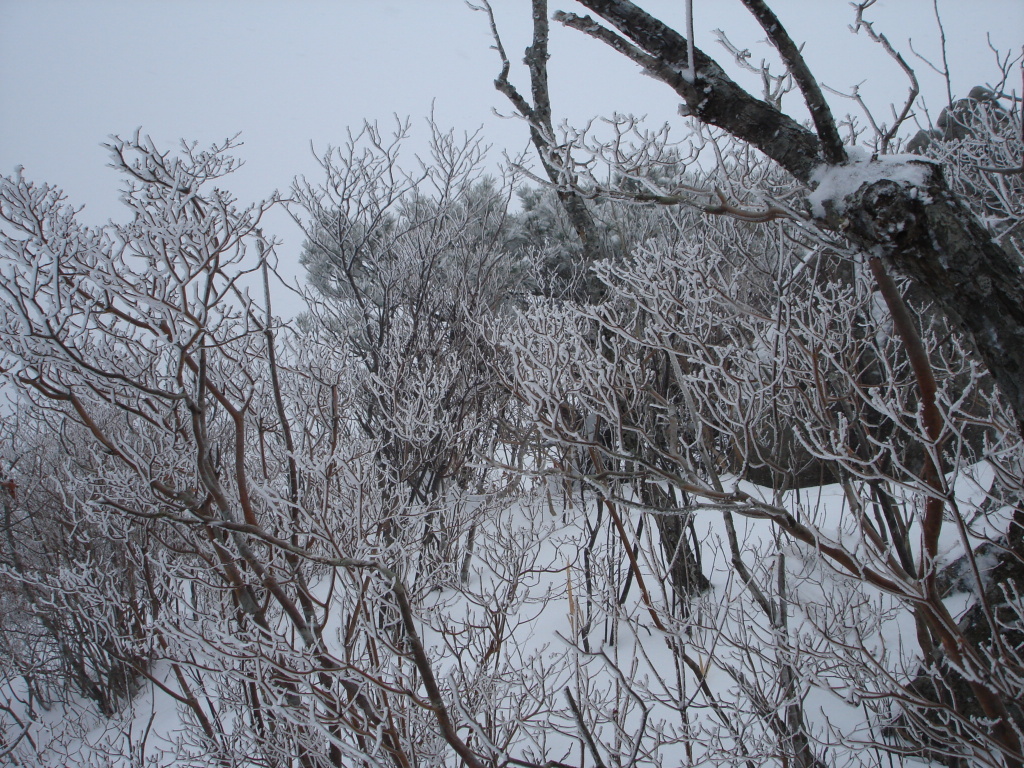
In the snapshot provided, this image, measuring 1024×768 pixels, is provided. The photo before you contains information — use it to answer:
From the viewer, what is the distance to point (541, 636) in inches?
247

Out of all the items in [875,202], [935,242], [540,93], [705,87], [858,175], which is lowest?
[935,242]

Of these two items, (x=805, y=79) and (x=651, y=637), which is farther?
(x=651, y=637)

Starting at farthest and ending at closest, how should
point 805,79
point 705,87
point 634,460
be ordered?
1. point 634,460
2. point 705,87
3. point 805,79

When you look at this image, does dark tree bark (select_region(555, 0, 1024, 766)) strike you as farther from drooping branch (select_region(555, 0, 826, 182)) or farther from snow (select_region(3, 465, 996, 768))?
snow (select_region(3, 465, 996, 768))

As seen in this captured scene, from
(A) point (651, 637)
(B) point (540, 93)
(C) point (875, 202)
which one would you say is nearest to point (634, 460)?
(C) point (875, 202)

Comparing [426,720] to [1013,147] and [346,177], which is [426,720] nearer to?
[1013,147]

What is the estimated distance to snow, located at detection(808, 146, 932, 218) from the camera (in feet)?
4.80

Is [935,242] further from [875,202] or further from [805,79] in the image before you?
[805,79]

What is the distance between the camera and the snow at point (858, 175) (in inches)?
57.6

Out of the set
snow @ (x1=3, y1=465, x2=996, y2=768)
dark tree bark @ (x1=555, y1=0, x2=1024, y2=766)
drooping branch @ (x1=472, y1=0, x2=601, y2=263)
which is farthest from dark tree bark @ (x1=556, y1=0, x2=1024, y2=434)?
drooping branch @ (x1=472, y1=0, x2=601, y2=263)

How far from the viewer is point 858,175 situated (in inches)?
60.1

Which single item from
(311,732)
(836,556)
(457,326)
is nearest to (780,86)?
(836,556)

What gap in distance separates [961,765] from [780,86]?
3.75 meters

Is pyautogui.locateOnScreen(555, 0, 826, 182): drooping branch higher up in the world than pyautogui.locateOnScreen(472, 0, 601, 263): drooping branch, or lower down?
lower down
